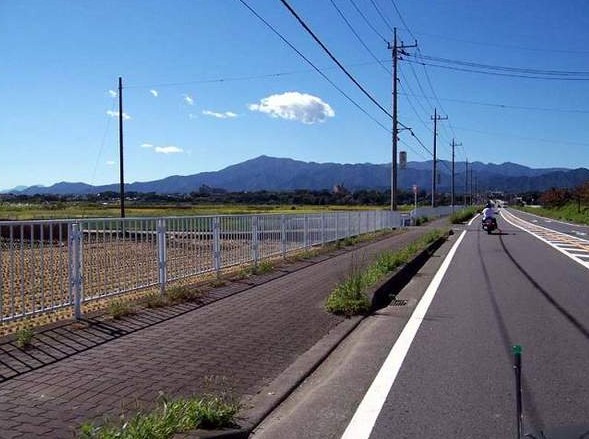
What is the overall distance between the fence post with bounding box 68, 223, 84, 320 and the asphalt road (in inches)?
135

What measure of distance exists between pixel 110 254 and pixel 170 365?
11.7 ft

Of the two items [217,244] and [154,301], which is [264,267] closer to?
[217,244]

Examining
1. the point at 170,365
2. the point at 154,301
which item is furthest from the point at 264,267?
the point at 170,365

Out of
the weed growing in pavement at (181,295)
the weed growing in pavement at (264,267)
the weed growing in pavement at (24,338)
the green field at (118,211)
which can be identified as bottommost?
the green field at (118,211)

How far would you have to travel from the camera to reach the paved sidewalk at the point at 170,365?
15.7 feet

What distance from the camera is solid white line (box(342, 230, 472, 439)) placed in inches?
191

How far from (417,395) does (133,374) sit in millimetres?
2643

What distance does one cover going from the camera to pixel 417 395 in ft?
18.6

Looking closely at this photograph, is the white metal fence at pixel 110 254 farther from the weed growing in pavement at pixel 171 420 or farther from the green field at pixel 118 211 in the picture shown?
the green field at pixel 118 211

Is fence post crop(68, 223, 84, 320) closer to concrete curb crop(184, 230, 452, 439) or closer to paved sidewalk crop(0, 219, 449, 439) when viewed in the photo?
paved sidewalk crop(0, 219, 449, 439)

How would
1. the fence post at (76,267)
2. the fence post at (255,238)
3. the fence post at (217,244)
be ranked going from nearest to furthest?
the fence post at (76,267), the fence post at (217,244), the fence post at (255,238)

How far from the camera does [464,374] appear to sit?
20.7ft

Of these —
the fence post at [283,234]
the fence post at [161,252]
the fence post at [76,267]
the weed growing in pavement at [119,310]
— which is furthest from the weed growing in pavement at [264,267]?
the fence post at [76,267]

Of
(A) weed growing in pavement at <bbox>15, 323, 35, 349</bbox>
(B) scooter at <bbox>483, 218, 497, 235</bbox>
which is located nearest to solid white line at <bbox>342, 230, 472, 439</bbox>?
(A) weed growing in pavement at <bbox>15, 323, 35, 349</bbox>
